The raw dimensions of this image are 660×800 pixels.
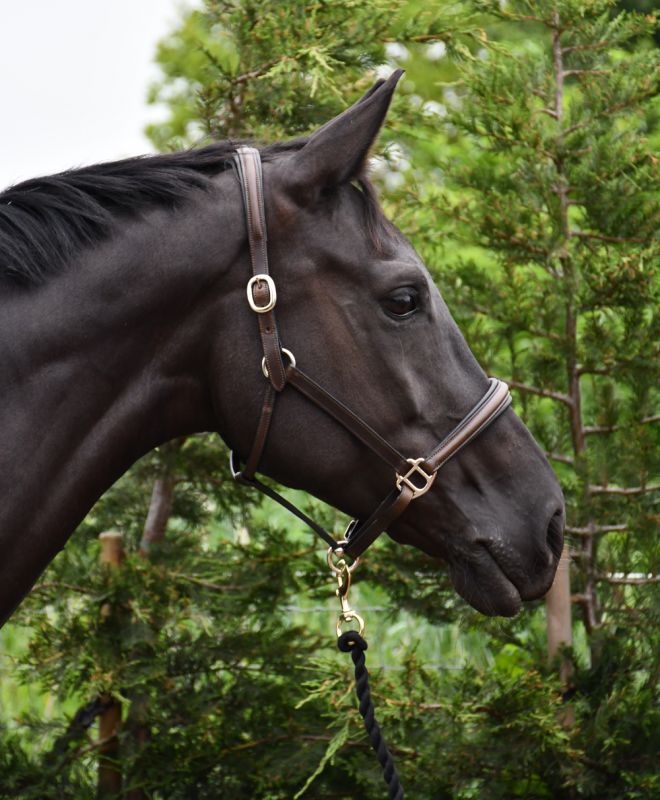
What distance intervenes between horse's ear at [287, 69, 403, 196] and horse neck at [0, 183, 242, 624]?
0.57 ft

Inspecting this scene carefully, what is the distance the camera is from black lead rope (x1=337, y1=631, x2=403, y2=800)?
2.37 m

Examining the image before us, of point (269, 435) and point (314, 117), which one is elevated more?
point (314, 117)

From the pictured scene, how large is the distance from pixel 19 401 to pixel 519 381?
2282 mm

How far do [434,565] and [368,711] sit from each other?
1.49m

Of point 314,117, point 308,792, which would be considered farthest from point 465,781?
point 314,117

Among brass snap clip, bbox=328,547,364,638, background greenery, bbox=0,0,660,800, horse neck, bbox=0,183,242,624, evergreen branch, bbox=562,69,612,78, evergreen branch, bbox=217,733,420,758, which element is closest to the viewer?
horse neck, bbox=0,183,242,624

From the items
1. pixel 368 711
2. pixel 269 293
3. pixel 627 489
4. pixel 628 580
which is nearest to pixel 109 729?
pixel 368 711

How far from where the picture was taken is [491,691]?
11.8 feet

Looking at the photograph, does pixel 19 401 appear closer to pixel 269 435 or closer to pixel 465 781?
pixel 269 435

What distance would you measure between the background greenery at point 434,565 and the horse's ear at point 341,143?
1309mm

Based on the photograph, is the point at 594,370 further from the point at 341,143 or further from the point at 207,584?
the point at 341,143

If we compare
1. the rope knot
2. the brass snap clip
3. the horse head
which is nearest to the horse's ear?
the horse head

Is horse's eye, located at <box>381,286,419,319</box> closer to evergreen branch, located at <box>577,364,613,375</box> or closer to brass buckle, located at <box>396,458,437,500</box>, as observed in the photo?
brass buckle, located at <box>396,458,437,500</box>

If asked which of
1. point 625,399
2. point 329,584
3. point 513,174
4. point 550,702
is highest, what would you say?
point 513,174
